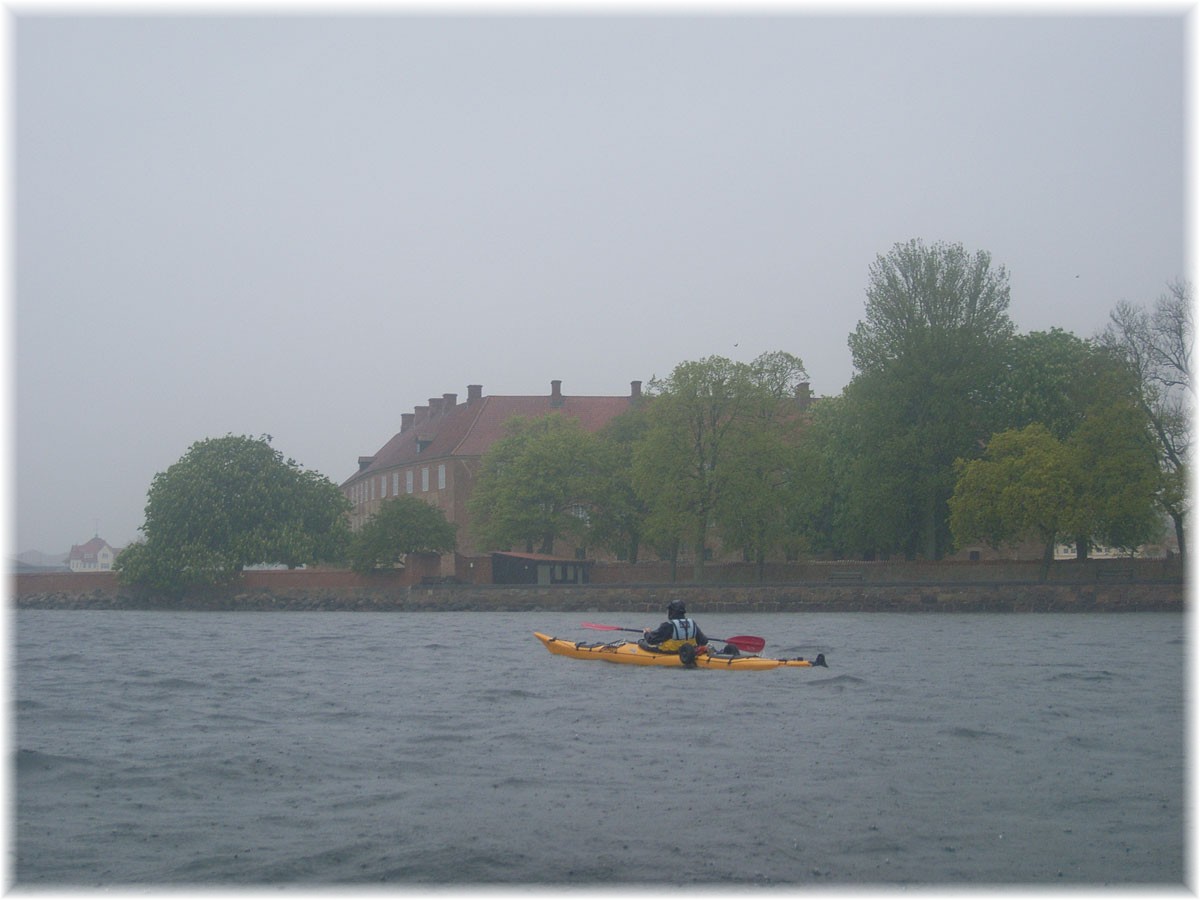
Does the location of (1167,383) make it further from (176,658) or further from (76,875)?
(76,875)

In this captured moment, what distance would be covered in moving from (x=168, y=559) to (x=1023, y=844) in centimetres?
5843

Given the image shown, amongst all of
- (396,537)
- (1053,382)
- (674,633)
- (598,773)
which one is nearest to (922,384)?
(1053,382)

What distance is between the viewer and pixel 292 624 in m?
49.1

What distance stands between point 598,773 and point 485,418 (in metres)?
72.9

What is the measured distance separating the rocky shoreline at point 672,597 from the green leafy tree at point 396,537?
68.6 inches

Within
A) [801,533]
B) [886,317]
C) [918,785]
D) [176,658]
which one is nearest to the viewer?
[918,785]

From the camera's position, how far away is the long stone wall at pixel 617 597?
169ft

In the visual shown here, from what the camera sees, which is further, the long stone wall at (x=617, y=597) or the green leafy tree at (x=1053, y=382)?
the green leafy tree at (x=1053, y=382)

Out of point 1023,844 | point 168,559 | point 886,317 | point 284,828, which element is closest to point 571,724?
point 284,828

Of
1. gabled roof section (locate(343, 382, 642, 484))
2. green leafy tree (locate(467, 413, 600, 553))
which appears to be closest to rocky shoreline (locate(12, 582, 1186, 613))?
green leafy tree (locate(467, 413, 600, 553))

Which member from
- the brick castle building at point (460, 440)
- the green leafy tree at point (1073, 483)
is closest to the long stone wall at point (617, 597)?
the green leafy tree at point (1073, 483)

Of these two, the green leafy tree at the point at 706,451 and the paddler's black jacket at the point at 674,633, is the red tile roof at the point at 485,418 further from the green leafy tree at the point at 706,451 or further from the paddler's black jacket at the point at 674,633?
the paddler's black jacket at the point at 674,633

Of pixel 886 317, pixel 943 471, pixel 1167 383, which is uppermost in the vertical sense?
pixel 886 317

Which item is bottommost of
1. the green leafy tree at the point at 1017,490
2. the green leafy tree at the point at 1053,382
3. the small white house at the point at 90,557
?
the small white house at the point at 90,557
